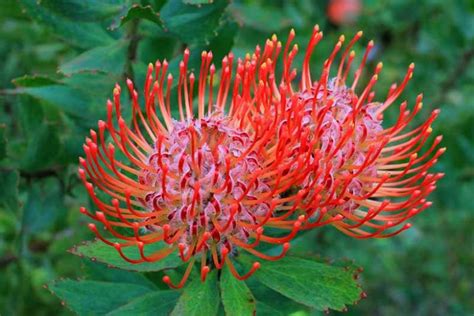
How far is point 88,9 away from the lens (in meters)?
1.72

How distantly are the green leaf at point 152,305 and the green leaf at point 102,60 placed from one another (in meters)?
0.60

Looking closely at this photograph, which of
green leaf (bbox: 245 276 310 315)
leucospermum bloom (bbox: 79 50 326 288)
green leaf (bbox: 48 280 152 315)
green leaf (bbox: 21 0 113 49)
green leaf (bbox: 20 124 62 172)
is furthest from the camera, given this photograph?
green leaf (bbox: 20 124 62 172)

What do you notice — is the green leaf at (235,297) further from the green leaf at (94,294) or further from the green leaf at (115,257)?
the green leaf at (94,294)

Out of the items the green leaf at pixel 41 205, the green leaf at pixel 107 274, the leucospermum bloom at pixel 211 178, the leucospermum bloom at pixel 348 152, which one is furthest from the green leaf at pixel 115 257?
the green leaf at pixel 41 205

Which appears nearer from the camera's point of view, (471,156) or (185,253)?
(185,253)

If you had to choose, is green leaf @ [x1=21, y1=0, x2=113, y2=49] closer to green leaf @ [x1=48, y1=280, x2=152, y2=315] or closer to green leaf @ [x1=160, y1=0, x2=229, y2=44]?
green leaf @ [x1=160, y1=0, x2=229, y2=44]

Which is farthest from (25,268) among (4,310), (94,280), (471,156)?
(471,156)

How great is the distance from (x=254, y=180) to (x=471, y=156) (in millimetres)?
1637

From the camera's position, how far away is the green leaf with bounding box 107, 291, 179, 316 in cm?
141

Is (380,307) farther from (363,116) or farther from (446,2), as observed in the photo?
(363,116)

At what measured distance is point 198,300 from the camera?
1.38 metres

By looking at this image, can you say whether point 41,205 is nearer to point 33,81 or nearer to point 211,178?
point 33,81

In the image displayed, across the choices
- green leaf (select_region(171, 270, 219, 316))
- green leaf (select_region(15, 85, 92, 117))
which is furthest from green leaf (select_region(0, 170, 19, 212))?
green leaf (select_region(171, 270, 219, 316))

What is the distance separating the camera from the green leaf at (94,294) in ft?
4.91
